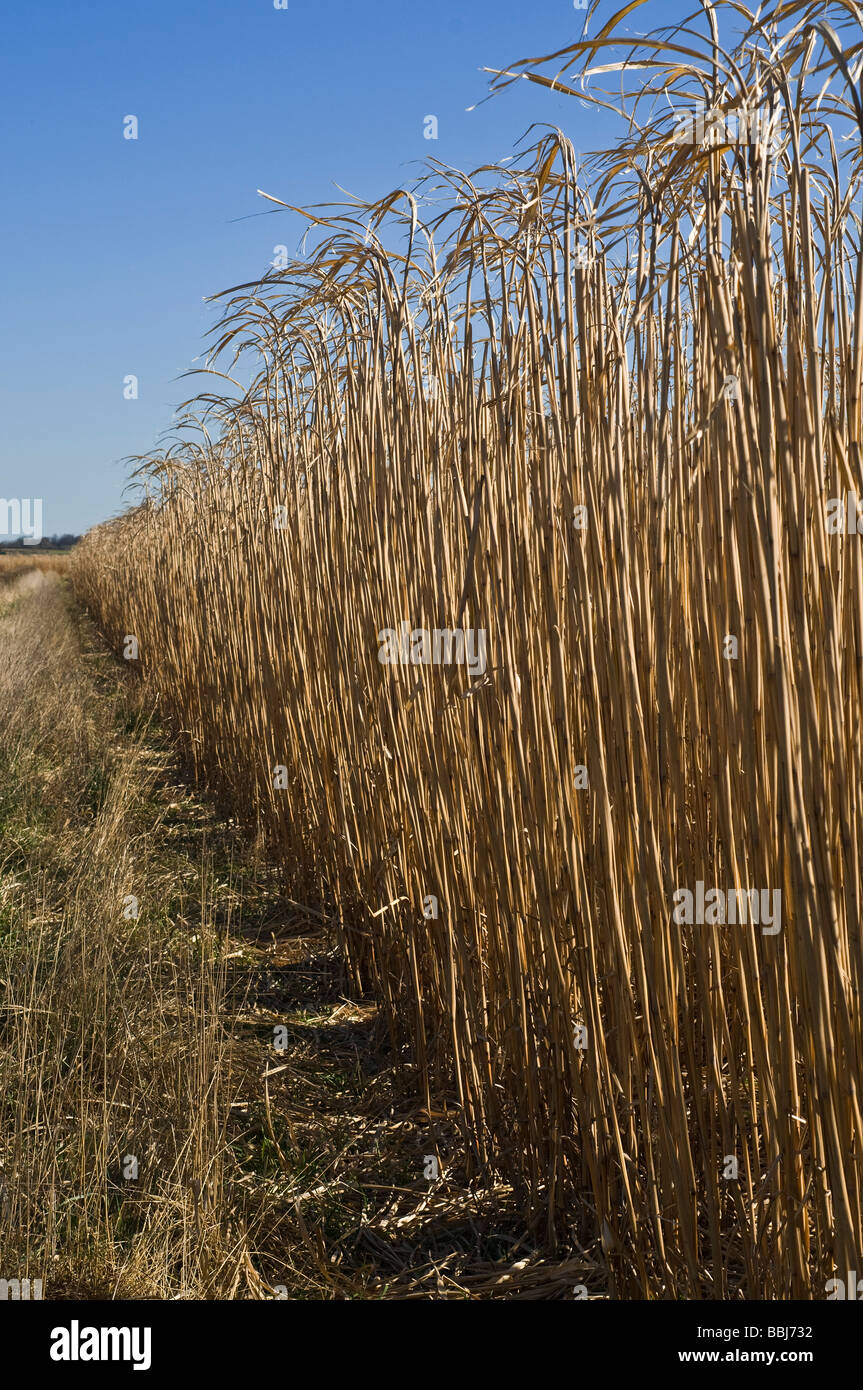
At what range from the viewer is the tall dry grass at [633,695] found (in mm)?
886

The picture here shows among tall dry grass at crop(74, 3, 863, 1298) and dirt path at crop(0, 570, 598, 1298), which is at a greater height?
tall dry grass at crop(74, 3, 863, 1298)

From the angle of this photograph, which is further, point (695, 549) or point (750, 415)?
point (695, 549)

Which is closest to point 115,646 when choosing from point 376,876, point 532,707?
point 376,876

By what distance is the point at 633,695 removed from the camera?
42.8 inches

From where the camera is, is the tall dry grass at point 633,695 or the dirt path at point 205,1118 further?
the dirt path at point 205,1118

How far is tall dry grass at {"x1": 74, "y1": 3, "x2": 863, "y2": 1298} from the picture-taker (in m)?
0.89

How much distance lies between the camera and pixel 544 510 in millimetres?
1272

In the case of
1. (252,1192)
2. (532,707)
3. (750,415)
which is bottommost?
(252,1192)

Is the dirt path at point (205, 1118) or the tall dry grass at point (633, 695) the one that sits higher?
the tall dry grass at point (633, 695)

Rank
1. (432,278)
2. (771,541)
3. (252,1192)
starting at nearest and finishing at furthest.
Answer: (771,541) < (252,1192) < (432,278)

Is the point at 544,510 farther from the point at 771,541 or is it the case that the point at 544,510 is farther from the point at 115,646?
the point at 115,646

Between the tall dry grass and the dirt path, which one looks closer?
the tall dry grass

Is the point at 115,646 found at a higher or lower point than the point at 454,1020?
higher
